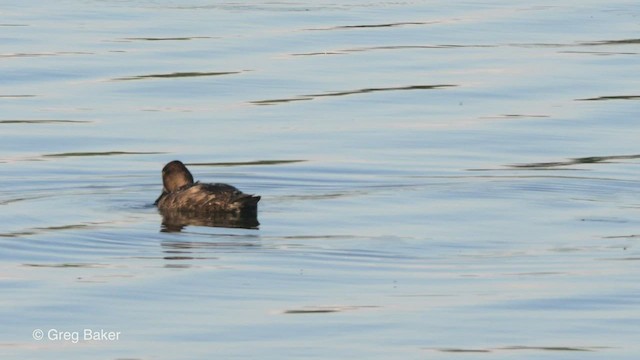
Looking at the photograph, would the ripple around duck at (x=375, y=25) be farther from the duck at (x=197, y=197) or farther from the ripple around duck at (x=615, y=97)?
the duck at (x=197, y=197)

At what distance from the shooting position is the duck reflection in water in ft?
50.2

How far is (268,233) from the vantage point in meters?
14.6

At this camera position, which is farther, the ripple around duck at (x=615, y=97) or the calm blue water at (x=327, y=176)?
the ripple around duck at (x=615, y=97)

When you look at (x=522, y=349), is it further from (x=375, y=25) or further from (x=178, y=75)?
(x=375, y=25)

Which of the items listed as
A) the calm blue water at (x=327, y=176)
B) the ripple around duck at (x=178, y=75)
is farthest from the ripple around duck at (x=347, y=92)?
the ripple around duck at (x=178, y=75)

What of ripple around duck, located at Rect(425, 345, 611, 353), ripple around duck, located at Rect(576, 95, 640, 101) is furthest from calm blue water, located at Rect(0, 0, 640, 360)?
ripple around duck, located at Rect(576, 95, 640, 101)

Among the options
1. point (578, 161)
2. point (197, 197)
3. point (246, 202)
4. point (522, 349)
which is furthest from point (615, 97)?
point (522, 349)

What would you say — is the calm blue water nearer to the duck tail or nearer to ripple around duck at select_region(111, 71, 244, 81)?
ripple around duck at select_region(111, 71, 244, 81)

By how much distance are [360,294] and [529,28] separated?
1442 cm

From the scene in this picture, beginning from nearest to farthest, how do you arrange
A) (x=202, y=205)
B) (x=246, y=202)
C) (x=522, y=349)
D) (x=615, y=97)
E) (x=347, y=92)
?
(x=522, y=349), (x=246, y=202), (x=202, y=205), (x=615, y=97), (x=347, y=92)

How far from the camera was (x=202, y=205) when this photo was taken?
622 inches

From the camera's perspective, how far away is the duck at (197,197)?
15.4m

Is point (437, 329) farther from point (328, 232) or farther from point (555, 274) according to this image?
point (328, 232)

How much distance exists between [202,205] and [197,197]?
8cm
